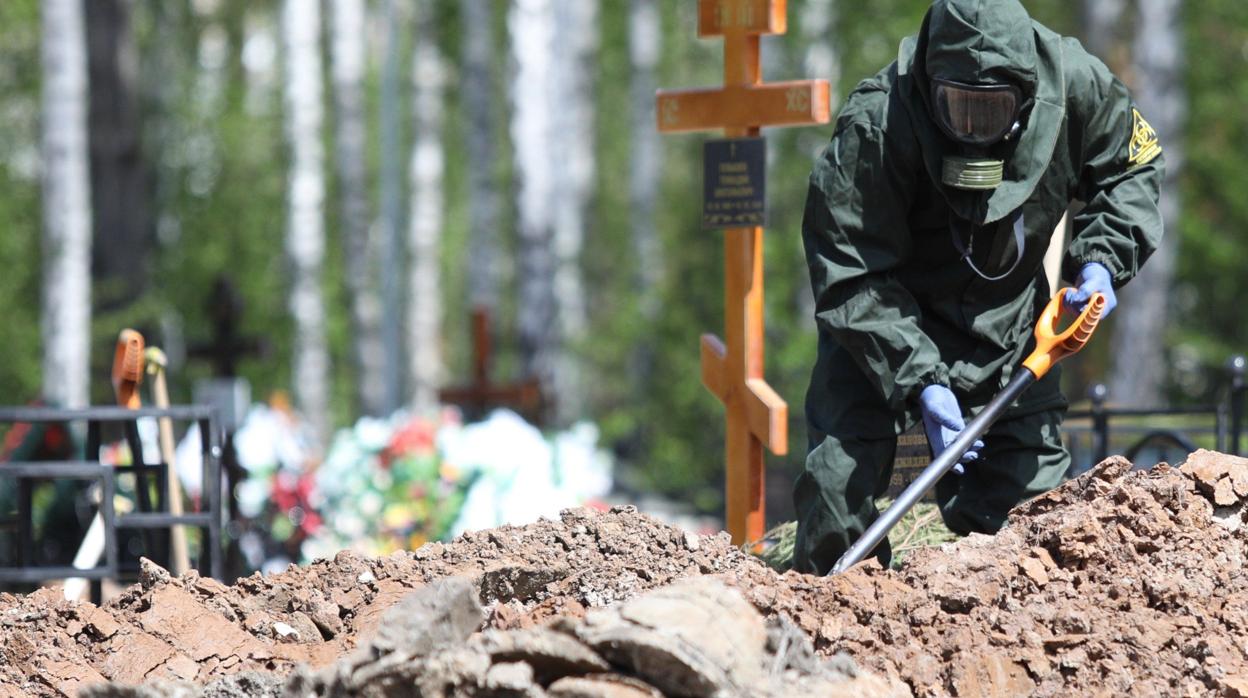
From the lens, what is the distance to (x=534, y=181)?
48.4 ft

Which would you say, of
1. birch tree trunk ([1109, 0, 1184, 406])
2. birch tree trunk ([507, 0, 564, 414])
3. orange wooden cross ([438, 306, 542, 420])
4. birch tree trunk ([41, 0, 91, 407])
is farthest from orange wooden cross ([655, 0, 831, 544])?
birch tree trunk ([507, 0, 564, 414])

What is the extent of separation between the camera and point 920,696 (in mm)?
3365

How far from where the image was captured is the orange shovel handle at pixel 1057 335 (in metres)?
4.43

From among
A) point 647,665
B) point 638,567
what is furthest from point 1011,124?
point 647,665

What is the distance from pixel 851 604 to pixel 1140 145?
75.8 inches

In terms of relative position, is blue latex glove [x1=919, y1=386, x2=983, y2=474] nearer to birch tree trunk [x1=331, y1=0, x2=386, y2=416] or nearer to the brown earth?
the brown earth

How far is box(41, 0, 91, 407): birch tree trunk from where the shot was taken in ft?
37.0

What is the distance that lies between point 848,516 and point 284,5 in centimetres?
1266

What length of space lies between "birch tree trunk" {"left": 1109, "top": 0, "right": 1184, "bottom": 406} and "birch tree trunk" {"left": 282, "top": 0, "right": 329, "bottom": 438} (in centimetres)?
740

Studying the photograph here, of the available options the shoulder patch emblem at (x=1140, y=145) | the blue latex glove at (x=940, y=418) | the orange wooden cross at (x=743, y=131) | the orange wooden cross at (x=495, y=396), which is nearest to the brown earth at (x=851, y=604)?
the blue latex glove at (x=940, y=418)

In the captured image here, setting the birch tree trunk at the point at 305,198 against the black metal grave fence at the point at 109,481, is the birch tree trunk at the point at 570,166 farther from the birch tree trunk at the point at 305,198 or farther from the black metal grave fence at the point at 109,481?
the black metal grave fence at the point at 109,481

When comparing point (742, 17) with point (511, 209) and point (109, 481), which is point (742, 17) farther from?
A: point (511, 209)

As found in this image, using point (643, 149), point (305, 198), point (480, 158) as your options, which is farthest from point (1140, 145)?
point (643, 149)

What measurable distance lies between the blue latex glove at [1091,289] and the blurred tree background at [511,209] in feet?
18.9
